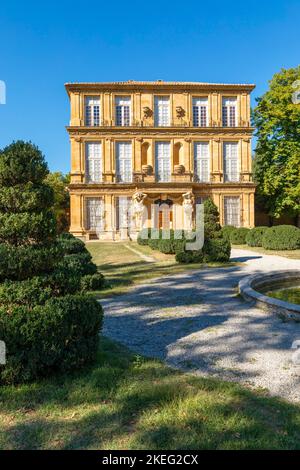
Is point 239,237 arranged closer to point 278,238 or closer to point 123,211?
point 278,238

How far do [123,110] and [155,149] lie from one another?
17.9ft

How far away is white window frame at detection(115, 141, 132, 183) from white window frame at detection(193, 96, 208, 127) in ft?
25.9

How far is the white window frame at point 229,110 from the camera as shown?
1316 inches

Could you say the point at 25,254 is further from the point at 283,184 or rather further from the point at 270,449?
the point at 283,184

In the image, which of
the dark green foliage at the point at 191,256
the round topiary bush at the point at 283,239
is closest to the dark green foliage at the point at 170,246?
the dark green foliage at the point at 191,256

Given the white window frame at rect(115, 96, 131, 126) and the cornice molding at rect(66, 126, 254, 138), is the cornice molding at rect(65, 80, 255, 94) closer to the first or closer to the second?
the white window frame at rect(115, 96, 131, 126)

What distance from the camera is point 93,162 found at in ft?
106

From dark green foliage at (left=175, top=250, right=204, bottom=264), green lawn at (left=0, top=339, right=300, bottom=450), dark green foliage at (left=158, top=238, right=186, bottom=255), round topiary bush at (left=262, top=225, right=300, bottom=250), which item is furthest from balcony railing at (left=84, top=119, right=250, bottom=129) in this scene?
green lawn at (left=0, top=339, right=300, bottom=450)

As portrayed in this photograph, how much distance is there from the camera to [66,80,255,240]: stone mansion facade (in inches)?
1248

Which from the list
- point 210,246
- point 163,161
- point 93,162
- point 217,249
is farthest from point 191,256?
point 93,162

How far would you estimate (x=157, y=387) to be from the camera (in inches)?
130

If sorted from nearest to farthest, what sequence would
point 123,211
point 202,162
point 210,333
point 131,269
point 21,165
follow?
point 21,165 < point 210,333 < point 131,269 < point 123,211 < point 202,162

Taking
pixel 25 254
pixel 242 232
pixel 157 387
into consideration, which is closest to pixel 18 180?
pixel 25 254

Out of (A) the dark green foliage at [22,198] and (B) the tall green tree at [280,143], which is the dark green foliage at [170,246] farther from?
(B) the tall green tree at [280,143]
